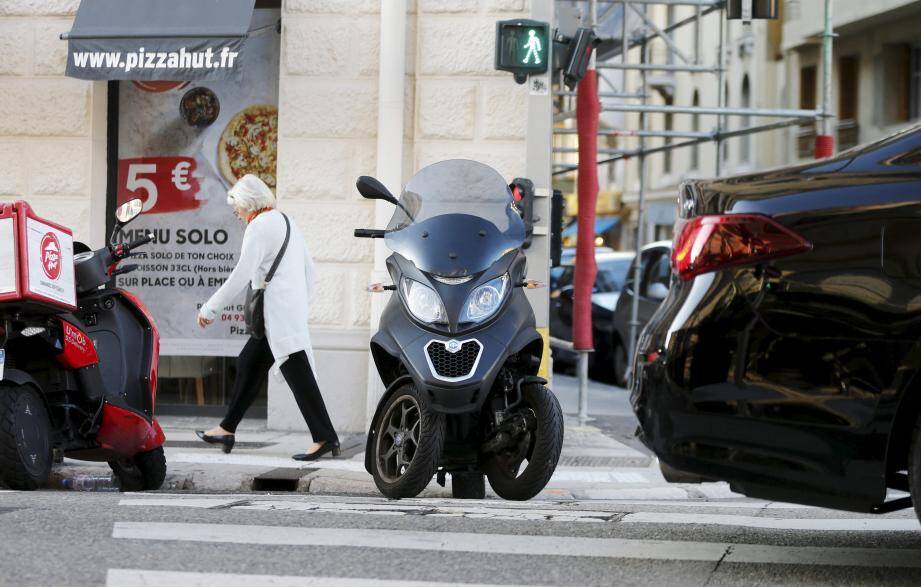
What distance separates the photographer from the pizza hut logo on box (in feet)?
23.2

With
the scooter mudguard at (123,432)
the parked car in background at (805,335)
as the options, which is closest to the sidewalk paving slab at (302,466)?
the scooter mudguard at (123,432)

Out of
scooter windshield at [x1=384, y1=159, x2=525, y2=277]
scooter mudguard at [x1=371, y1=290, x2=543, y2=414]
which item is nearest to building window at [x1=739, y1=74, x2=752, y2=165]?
scooter windshield at [x1=384, y1=159, x2=525, y2=277]

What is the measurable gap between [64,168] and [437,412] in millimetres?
5720

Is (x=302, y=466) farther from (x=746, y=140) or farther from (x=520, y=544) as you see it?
(x=746, y=140)

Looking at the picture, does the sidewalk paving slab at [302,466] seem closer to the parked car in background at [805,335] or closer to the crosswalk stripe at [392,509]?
the crosswalk stripe at [392,509]

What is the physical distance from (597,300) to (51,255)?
Result: 12566mm

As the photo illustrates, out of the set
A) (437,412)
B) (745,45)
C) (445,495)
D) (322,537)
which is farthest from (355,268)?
(745,45)

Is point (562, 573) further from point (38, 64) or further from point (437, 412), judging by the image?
point (38, 64)

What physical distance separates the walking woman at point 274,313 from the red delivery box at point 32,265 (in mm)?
1608

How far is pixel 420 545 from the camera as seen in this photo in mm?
5184

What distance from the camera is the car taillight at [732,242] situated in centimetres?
468

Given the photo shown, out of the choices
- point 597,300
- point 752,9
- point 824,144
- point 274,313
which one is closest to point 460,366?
point 274,313

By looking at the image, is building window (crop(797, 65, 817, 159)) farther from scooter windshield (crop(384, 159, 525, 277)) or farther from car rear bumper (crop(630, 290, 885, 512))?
car rear bumper (crop(630, 290, 885, 512))

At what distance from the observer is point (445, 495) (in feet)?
25.9
